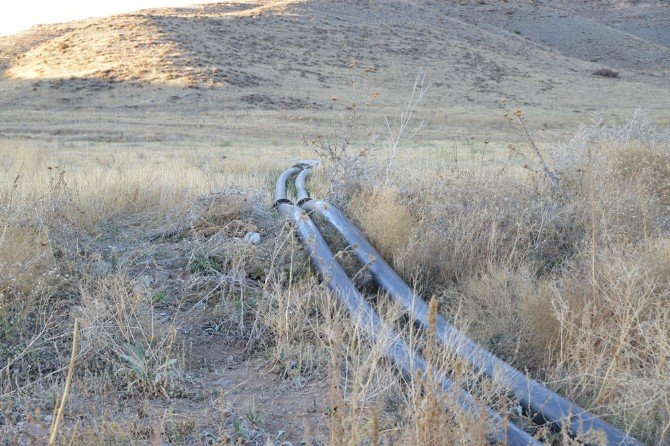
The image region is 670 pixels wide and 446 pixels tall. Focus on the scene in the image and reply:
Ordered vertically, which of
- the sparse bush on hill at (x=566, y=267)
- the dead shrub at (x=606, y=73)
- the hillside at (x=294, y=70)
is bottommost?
the dead shrub at (x=606, y=73)

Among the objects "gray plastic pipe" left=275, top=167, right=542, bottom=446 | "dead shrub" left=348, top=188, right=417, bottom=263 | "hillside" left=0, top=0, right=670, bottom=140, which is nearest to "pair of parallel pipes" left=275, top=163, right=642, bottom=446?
"gray plastic pipe" left=275, top=167, right=542, bottom=446

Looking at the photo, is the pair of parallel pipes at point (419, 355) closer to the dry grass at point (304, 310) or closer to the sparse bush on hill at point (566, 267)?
the dry grass at point (304, 310)

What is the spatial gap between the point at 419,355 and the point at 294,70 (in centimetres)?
4204

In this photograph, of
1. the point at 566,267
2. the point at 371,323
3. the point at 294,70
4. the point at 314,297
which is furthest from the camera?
the point at 294,70

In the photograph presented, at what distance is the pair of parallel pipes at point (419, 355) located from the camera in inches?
111

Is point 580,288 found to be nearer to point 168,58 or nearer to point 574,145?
point 574,145

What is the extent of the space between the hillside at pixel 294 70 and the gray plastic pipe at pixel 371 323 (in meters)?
16.2

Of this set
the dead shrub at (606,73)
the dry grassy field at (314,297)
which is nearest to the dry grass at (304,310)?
the dry grassy field at (314,297)

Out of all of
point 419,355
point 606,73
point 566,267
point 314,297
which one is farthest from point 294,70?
point 419,355

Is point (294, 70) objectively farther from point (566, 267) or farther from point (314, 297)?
point (314, 297)

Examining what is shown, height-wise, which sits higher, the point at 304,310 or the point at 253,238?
the point at 253,238

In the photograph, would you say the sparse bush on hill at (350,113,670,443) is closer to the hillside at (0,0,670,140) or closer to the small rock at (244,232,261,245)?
the small rock at (244,232,261,245)

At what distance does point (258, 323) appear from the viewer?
4.19m

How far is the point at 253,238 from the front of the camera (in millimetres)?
5281
